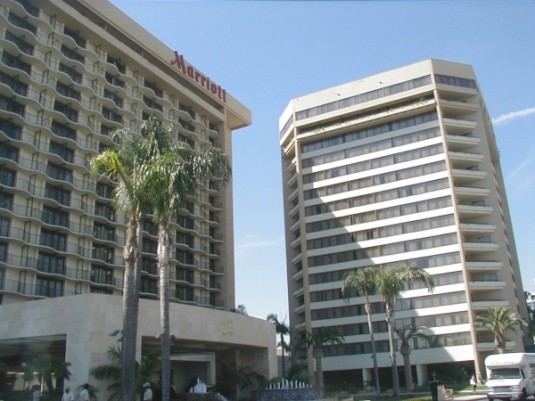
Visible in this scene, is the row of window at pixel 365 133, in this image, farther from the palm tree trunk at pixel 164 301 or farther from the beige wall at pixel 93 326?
the palm tree trunk at pixel 164 301

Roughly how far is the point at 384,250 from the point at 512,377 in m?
53.2

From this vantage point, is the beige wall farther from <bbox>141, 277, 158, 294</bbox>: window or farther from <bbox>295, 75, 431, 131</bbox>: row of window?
<bbox>295, 75, 431, 131</bbox>: row of window

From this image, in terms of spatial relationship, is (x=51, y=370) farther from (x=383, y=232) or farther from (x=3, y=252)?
(x=383, y=232)

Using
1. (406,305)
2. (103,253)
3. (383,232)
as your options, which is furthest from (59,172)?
(406,305)

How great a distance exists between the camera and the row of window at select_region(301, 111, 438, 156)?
8906cm

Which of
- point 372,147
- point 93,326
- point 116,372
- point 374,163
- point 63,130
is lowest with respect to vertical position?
point 116,372

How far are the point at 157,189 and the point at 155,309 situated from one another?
10835mm

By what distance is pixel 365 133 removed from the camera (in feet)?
305

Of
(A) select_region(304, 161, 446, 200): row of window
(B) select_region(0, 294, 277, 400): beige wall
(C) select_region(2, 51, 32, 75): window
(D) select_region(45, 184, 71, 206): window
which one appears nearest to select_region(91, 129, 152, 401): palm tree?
(B) select_region(0, 294, 277, 400): beige wall

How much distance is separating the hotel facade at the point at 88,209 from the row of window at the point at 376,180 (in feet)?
62.0

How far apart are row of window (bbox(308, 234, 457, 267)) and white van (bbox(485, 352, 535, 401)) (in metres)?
48.1

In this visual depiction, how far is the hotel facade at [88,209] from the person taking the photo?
1457 inches

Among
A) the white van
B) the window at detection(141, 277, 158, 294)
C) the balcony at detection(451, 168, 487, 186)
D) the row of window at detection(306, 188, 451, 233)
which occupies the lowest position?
the white van

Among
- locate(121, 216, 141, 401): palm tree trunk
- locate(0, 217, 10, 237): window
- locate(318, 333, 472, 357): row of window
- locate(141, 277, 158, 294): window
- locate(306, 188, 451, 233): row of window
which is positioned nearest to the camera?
locate(121, 216, 141, 401): palm tree trunk
